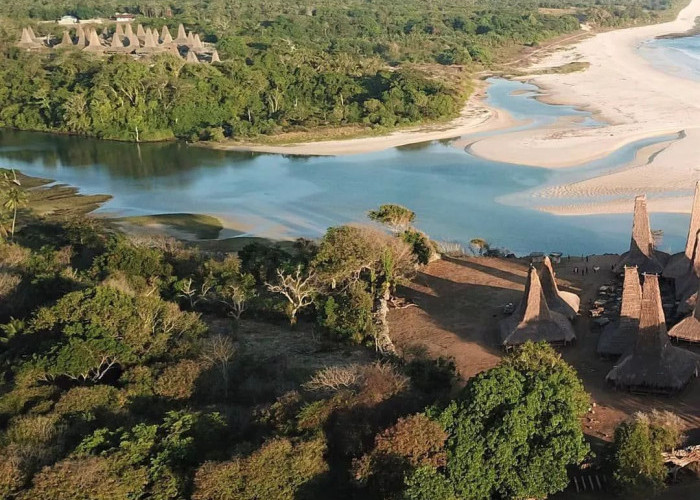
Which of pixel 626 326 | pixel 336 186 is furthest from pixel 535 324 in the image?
pixel 336 186

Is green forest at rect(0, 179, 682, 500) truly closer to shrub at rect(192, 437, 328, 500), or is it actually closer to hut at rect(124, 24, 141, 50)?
shrub at rect(192, 437, 328, 500)

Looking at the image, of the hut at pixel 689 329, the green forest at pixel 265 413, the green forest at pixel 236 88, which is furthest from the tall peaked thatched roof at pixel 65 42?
the hut at pixel 689 329

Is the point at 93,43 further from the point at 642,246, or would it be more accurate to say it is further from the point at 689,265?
the point at 689,265

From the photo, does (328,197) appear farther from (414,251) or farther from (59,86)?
(59,86)

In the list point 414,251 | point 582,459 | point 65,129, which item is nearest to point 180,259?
point 414,251

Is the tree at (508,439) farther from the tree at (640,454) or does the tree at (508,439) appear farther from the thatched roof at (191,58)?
the thatched roof at (191,58)

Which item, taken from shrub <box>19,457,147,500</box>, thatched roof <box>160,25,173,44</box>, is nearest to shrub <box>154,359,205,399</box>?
shrub <box>19,457,147,500</box>
